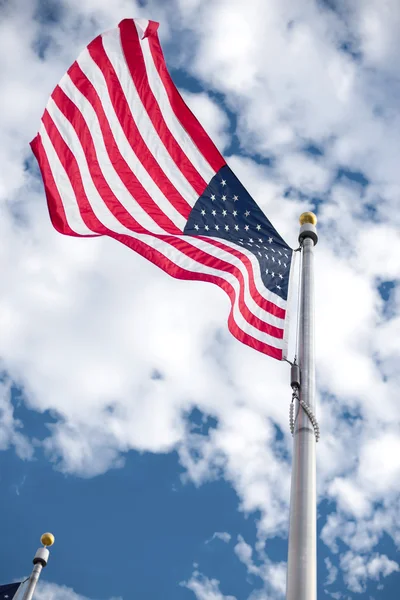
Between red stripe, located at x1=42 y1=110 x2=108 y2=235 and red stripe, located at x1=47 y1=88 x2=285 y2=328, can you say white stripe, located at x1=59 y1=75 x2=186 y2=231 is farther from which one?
red stripe, located at x1=42 y1=110 x2=108 y2=235

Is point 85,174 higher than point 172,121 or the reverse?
the reverse

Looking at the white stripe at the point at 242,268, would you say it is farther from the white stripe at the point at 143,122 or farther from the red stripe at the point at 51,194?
the red stripe at the point at 51,194

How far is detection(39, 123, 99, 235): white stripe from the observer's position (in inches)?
445

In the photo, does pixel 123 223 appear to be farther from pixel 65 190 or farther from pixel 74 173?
pixel 74 173

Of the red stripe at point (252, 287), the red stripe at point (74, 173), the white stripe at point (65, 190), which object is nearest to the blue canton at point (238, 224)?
the red stripe at point (252, 287)

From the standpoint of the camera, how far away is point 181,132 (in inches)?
498

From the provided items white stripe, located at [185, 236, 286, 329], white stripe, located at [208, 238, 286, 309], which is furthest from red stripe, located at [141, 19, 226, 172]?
white stripe, located at [208, 238, 286, 309]

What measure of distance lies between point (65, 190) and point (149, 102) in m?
2.73

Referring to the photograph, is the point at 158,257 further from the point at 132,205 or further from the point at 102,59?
the point at 102,59

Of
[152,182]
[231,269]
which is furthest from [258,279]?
[152,182]

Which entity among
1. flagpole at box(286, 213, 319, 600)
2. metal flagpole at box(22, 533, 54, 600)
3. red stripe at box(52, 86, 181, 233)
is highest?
red stripe at box(52, 86, 181, 233)

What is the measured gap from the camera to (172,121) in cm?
1277

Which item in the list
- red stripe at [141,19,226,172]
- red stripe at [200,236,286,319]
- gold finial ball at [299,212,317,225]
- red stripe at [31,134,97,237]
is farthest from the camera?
red stripe at [141,19,226,172]

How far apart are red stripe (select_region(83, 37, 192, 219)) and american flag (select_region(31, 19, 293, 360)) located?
0.8 inches
